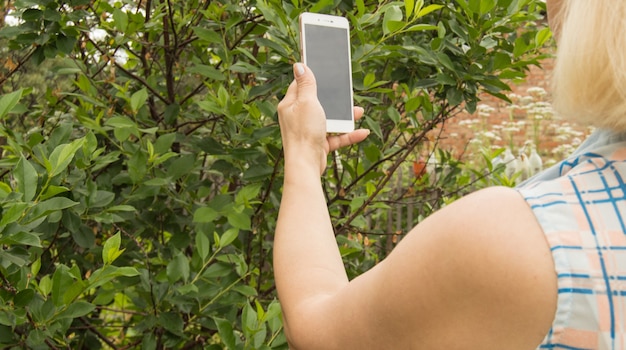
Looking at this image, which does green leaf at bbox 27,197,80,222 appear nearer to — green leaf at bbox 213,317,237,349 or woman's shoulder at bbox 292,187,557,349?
green leaf at bbox 213,317,237,349

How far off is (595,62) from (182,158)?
1379 mm

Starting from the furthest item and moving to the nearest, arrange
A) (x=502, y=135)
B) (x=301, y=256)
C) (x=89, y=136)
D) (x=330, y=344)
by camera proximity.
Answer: (x=502, y=135), (x=89, y=136), (x=301, y=256), (x=330, y=344)

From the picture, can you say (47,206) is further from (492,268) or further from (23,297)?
(492,268)

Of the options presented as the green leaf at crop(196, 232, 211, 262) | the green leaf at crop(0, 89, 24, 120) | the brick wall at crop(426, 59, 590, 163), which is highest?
the green leaf at crop(0, 89, 24, 120)

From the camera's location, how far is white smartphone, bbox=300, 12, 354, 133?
64.2 inches

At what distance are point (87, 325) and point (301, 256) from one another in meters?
1.45

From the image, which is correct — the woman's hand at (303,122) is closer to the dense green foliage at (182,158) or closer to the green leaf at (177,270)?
the dense green foliage at (182,158)

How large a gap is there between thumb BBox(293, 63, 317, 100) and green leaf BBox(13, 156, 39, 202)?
Result: 513 millimetres

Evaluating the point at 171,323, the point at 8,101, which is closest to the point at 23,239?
the point at 8,101

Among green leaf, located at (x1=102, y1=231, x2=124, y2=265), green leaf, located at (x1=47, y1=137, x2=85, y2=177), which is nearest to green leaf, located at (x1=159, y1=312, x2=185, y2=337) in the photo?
green leaf, located at (x1=102, y1=231, x2=124, y2=265)

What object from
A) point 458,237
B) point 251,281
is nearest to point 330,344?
point 458,237

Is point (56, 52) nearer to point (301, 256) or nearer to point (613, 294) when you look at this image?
point (301, 256)

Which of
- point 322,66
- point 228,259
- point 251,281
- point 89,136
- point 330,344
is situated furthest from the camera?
point 251,281

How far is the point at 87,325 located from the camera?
2314mm
